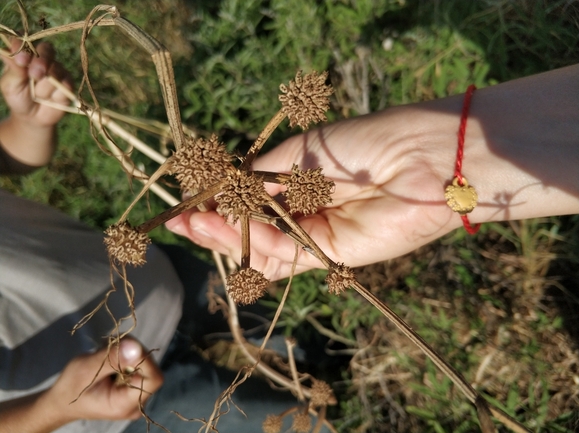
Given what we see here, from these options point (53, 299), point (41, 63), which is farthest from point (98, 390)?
point (41, 63)

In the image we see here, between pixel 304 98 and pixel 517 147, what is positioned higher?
pixel 517 147

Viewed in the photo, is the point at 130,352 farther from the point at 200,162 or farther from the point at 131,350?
the point at 200,162

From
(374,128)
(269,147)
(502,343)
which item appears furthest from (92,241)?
(502,343)

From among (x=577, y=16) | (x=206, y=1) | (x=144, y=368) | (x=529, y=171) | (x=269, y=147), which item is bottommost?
(x=144, y=368)

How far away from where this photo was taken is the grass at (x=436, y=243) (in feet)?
5.91

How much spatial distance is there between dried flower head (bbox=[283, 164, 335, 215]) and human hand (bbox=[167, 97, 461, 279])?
0.50m

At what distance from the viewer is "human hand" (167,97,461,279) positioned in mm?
1327

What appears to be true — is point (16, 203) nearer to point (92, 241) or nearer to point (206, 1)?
point (92, 241)

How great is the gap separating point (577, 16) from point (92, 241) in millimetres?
2231

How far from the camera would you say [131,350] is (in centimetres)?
131

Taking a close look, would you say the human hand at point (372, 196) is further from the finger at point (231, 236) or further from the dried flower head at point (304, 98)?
the dried flower head at point (304, 98)

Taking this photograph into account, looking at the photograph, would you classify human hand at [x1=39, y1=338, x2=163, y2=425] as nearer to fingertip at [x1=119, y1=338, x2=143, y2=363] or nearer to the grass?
fingertip at [x1=119, y1=338, x2=143, y2=363]

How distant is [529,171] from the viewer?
50.1 inches

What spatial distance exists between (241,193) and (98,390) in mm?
908
